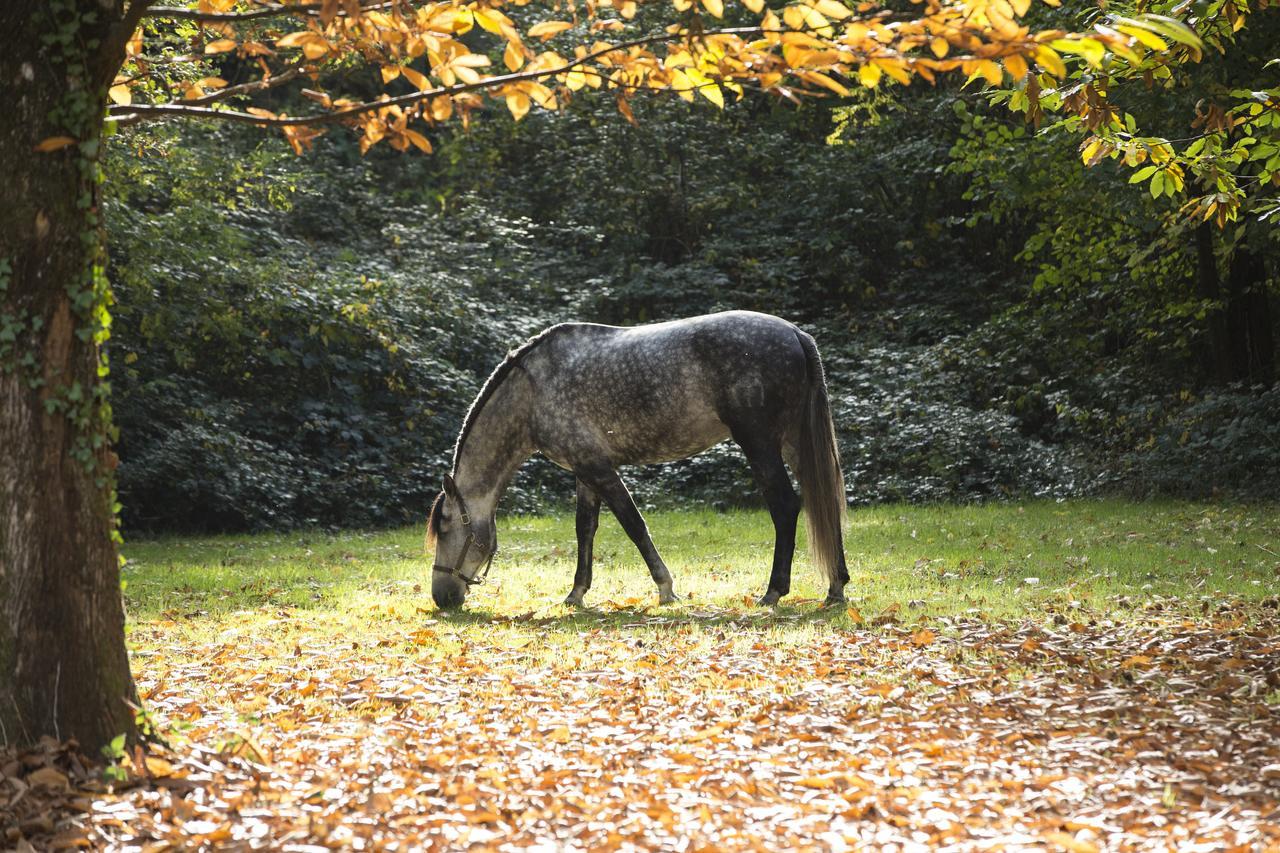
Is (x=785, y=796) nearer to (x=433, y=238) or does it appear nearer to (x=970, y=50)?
(x=970, y=50)

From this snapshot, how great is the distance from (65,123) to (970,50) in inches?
131

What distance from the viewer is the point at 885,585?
32.9ft

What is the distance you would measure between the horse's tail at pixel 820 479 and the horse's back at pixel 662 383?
13 cm

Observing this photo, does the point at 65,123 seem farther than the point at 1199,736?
No

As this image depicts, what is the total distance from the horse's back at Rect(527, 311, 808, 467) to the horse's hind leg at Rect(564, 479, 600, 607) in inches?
16.7

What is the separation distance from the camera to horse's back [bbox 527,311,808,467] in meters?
9.14

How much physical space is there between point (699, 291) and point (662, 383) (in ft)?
41.1

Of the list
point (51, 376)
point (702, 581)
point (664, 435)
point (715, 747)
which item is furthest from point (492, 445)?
point (51, 376)

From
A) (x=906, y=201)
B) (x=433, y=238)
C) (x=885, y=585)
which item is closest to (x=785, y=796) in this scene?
(x=885, y=585)

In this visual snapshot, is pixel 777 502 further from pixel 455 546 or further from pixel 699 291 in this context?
pixel 699 291

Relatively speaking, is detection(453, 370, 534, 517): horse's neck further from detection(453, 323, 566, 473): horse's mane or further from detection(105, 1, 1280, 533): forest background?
detection(105, 1, 1280, 533): forest background

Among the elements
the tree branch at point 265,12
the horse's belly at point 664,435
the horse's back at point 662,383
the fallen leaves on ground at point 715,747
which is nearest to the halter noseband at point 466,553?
the horse's back at point 662,383

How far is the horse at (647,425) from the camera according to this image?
9086mm

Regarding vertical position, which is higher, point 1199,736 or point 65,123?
point 65,123
